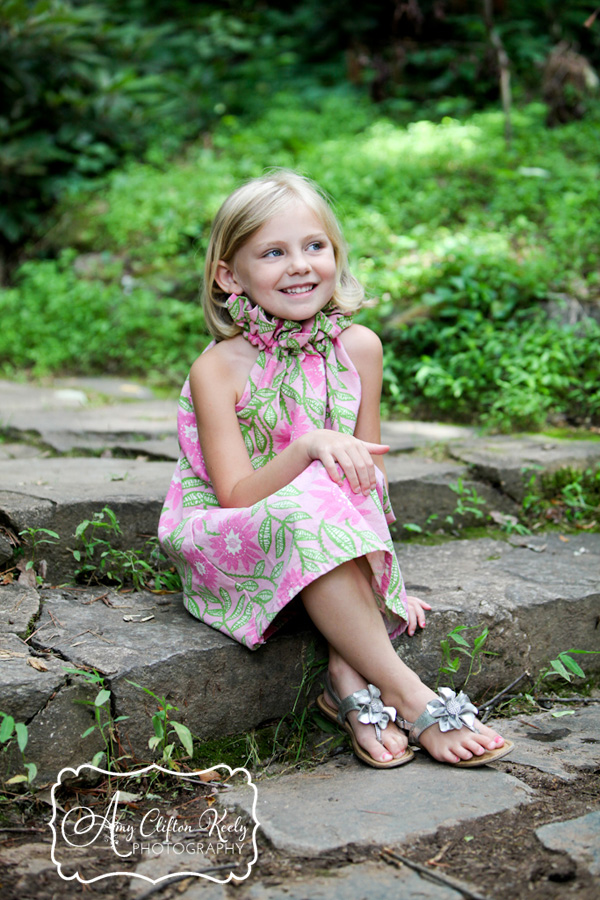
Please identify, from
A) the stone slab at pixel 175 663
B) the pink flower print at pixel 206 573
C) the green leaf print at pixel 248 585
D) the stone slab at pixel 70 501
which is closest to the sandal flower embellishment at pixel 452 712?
the stone slab at pixel 175 663

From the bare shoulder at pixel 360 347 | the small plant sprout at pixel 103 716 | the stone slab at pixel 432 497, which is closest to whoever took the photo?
the small plant sprout at pixel 103 716

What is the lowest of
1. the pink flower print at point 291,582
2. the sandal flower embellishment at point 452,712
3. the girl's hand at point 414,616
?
the sandal flower embellishment at point 452,712

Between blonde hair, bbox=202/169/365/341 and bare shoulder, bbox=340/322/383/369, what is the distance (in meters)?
0.07

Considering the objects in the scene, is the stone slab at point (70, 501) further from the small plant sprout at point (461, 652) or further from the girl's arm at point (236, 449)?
the small plant sprout at point (461, 652)

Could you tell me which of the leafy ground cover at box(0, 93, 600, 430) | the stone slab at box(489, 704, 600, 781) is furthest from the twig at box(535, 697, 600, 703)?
the leafy ground cover at box(0, 93, 600, 430)

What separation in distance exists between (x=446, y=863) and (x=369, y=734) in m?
0.42

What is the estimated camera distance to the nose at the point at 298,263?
2.08m

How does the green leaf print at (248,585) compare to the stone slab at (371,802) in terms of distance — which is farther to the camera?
the green leaf print at (248,585)

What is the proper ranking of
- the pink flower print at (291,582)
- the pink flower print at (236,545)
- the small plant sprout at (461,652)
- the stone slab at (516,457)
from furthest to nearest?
the stone slab at (516,457), the small plant sprout at (461,652), the pink flower print at (236,545), the pink flower print at (291,582)

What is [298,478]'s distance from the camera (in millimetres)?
1877

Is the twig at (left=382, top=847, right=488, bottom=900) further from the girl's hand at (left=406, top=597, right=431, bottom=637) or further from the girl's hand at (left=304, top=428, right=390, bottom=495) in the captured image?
the girl's hand at (left=304, top=428, right=390, bottom=495)

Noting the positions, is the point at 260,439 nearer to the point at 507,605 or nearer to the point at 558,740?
the point at 507,605

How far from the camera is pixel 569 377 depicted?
3605 millimetres

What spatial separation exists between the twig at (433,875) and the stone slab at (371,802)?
36 mm
